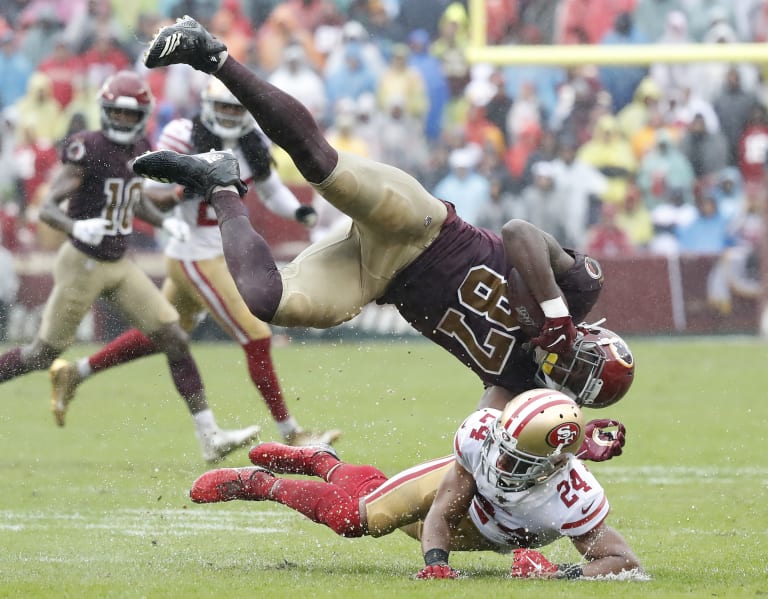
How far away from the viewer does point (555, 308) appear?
5.05 meters

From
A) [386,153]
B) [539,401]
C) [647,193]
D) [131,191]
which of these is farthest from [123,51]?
[539,401]

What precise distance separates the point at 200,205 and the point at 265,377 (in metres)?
1.05

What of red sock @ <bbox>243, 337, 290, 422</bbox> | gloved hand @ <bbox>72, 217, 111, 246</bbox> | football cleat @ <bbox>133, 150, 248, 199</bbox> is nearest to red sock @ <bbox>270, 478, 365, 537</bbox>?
football cleat @ <bbox>133, 150, 248, 199</bbox>

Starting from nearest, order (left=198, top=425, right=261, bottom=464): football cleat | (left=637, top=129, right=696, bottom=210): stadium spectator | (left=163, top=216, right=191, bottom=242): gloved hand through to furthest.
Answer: (left=198, top=425, right=261, bottom=464): football cleat
(left=163, top=216, right=191, bottom=242): gloved hand
(left=637, top=129, right=696, bottom=210): stadium spectator

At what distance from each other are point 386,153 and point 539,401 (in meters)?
10.3

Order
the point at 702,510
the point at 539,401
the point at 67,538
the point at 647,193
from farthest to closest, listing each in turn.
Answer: the point at 647,193 → the point at 702,510 → the point at 67,538 → the point at 539,401

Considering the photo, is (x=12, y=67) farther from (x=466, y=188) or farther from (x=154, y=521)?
(x=154, y=521)

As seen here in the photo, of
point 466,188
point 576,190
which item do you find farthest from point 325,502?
point 576,190

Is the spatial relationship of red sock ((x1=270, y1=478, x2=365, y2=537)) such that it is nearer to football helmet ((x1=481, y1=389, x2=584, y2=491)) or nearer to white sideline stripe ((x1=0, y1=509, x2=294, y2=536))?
football helmet ((x1=481, y1=389, x2=584, y2=491))

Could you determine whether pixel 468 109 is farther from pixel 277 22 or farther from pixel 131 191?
pixel 131 191

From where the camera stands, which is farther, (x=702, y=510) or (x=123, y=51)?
(x=123, y=51)

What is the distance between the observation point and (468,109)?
14.9 metres

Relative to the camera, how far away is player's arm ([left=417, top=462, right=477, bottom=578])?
4723 millimetres

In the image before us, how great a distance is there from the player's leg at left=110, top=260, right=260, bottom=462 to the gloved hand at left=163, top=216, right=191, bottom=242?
0.34 metres
